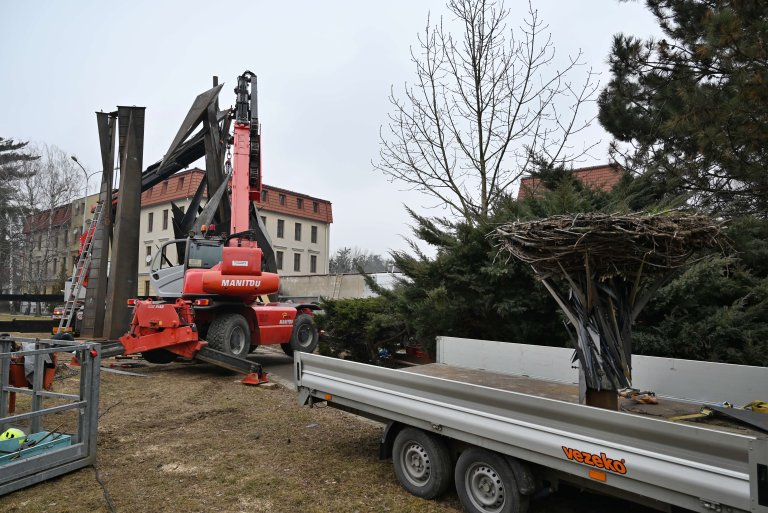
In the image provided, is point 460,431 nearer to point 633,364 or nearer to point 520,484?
point 520,484

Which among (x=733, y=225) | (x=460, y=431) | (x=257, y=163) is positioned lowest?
(x=460, y=431)

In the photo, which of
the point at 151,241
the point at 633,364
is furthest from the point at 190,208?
the point at 151,241

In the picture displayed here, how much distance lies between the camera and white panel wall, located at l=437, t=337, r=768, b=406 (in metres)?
→ 3.88

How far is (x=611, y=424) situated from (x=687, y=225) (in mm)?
1620

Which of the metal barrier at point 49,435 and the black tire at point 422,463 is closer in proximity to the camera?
the black tire at point 422,463

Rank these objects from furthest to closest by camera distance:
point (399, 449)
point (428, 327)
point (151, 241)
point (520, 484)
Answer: point (151, 241) → point (428, 327) → point (399, 449) → point (520, 484)

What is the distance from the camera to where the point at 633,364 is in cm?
453

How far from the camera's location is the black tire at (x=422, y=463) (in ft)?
13.4

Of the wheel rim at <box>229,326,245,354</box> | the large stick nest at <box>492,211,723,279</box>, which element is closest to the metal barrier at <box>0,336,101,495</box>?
the large stick nest at <box>492,211,723,279</box>

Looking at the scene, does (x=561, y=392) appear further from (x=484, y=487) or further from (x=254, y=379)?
(x=254, y=379)

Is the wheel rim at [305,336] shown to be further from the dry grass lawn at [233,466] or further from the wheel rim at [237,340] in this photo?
the dry grass lawn at [233,466]

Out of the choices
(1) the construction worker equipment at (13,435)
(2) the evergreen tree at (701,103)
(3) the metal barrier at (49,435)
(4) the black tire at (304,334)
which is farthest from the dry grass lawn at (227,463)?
(2) the evergreen tree at (701,103)

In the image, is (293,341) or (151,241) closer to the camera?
(293,341)

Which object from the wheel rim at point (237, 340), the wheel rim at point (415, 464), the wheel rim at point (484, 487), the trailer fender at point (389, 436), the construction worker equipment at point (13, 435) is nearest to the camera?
the wheel rim at point (484, 487)
